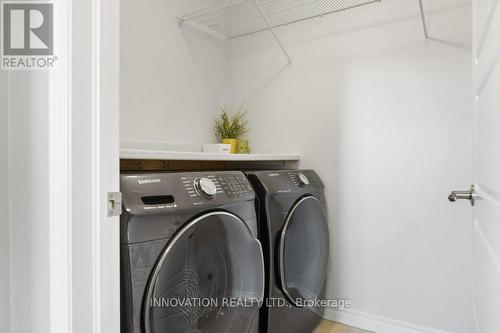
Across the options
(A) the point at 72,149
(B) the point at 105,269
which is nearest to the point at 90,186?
(A) the point at 72,149

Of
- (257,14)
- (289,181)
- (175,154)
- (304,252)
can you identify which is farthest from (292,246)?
(257,14)

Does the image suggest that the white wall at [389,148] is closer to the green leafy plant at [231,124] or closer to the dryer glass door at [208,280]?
the green leafy plant at [231,124]

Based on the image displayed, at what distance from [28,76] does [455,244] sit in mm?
1930

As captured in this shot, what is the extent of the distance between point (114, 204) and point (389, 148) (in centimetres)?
157

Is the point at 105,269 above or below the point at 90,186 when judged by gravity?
below

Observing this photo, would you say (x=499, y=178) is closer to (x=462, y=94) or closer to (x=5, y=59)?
(x=5, y=59)

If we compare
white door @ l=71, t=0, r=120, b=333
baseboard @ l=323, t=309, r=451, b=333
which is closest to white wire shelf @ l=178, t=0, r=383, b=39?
white door @ l=71, t=0, r=120, b=333

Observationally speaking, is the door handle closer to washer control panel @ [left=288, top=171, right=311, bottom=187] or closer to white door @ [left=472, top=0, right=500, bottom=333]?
white door @ [left=472, top=0, right=500, bottom=333]

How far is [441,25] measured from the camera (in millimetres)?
1662

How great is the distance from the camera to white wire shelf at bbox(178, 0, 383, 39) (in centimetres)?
183

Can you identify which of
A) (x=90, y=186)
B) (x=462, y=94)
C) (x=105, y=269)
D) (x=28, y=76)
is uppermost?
(x=462, y=94)

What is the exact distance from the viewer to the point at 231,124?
2.27 metres

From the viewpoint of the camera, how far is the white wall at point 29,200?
0.65m

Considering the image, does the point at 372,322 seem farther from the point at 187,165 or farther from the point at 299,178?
the point at 187,165
